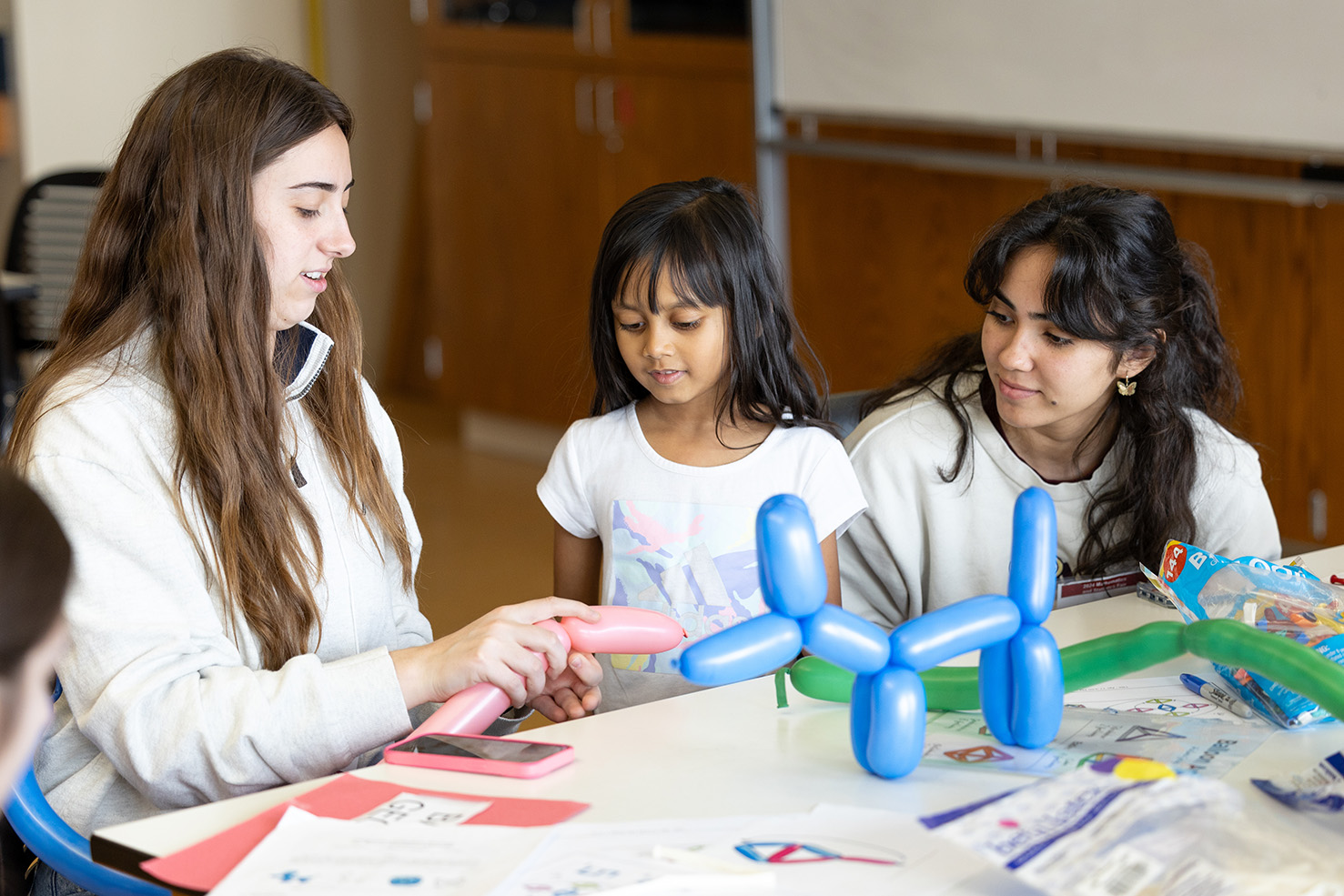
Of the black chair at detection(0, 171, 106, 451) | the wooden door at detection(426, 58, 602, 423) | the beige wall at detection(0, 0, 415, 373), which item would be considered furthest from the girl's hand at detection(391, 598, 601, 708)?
the beige wall at detection(0, 0, 415, 373)

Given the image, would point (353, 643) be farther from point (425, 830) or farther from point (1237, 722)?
point (1237, 722)

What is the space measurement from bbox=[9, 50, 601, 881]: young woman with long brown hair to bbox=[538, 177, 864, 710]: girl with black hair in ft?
0.79

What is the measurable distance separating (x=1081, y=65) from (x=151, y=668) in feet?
7.91

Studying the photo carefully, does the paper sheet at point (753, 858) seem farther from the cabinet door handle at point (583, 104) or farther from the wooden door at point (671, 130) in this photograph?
the cabinet door handle at point (583, 104)

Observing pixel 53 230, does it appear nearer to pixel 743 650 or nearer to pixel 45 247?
pixel 45 247

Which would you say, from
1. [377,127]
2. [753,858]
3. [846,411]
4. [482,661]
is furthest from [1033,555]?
[377,127]

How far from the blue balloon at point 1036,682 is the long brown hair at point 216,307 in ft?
2.03

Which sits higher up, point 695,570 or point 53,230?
point 53,230

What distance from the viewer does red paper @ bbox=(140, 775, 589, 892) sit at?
0.93 meters

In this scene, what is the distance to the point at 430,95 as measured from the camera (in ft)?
15.2

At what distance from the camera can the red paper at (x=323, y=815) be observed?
93cm

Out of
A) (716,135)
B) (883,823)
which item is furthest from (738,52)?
(883,823)

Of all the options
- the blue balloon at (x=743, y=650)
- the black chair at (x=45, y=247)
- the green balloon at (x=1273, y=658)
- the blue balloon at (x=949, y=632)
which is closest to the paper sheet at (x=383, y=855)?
the blue balloon at (x=743, y=650)

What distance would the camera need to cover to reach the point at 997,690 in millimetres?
1075
